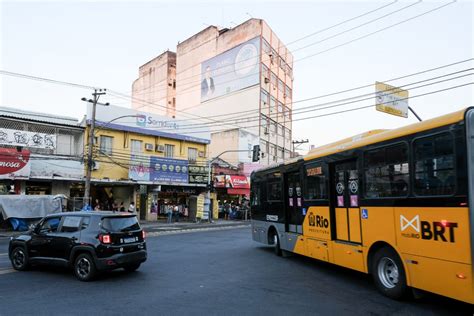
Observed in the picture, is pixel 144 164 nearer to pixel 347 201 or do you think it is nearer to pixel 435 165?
pixel 347 201

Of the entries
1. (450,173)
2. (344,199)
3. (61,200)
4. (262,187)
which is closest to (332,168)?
(344,199)

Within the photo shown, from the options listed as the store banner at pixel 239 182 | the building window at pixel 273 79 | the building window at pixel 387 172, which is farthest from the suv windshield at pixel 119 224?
the building window at pixel 273 79

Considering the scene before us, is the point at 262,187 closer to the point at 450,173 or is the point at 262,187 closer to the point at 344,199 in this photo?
the point at 344,199

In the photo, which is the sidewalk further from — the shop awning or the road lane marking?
the road lane marking

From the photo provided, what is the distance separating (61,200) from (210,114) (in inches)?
1334

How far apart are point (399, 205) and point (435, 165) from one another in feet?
3.63

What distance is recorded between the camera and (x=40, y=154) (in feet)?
87.2

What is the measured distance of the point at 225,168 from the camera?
42500 mm

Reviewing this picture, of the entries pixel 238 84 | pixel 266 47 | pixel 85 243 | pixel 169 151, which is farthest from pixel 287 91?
pixel 85 243

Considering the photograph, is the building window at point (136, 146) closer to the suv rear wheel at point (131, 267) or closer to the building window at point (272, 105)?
the suv rear wheel at point (131, 267)

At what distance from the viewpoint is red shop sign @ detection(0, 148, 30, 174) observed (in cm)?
2381

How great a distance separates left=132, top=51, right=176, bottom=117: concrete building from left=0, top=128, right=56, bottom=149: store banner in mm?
36901

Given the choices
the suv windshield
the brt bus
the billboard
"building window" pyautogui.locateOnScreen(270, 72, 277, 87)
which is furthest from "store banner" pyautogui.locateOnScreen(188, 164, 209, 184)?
the suv windshield

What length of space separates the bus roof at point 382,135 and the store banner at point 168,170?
23106 mm
